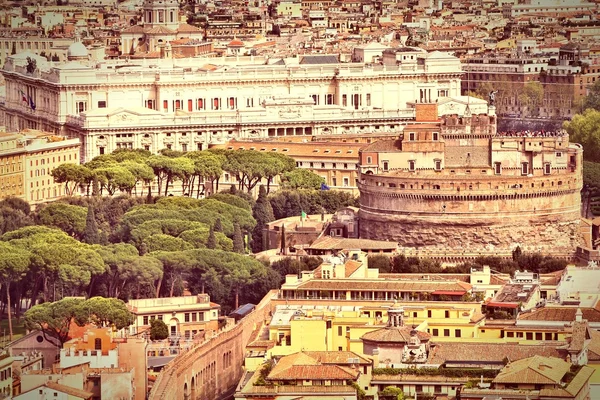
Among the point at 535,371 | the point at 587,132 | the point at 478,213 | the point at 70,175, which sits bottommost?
the point at 587,132

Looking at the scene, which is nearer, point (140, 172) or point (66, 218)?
point (66, 218)

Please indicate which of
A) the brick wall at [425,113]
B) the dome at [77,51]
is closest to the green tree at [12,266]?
the brick wall at [425,113]

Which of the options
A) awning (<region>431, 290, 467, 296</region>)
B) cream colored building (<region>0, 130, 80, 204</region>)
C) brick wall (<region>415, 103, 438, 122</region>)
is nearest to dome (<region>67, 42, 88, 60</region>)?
cream colored building (<region>0, 130, 80, 204</region>)

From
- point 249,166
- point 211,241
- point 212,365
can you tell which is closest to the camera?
point 212,365

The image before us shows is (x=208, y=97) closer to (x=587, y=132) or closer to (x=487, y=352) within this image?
(x=587, y=132)

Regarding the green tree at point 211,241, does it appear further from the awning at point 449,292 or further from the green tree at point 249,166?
the green tree at point 249,166

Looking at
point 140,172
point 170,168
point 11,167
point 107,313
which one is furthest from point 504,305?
point 11,167
